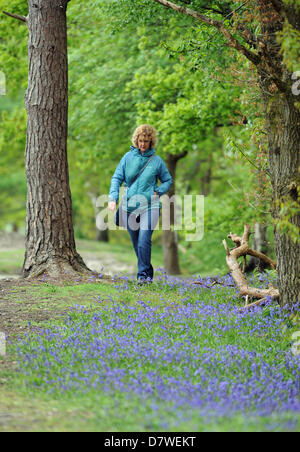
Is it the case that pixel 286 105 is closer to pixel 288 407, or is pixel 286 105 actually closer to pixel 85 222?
pixel 288 407

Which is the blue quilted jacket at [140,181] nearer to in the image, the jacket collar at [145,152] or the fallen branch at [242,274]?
the jacket collar at [145,152]

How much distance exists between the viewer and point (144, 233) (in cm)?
829

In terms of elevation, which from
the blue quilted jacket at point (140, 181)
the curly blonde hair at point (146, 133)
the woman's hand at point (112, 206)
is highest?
the curly blonde hair at point (146, 133)

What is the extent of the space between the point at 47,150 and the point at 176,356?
4.42 metres

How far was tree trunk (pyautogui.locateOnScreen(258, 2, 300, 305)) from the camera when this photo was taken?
6.32 m

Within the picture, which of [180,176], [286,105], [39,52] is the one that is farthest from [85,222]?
[286,105]

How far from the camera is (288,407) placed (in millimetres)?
4367

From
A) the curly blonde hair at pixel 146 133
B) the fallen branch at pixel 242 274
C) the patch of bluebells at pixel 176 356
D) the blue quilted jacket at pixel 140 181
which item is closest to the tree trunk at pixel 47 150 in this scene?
the blue quilted jacket at pixel 140 181

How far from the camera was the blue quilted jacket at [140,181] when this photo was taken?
27.4ft

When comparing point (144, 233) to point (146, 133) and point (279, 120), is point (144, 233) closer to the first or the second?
point (146, 133)

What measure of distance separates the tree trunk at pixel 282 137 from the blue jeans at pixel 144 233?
85.6 inches

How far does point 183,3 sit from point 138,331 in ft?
16.8

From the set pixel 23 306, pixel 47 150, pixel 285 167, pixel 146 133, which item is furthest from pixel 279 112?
pixel 23 306

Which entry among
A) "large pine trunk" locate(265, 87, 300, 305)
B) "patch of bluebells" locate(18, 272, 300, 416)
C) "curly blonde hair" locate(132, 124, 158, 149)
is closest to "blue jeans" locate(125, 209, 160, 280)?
"curly blonde hair" locate(132, 124, 158, 149)
